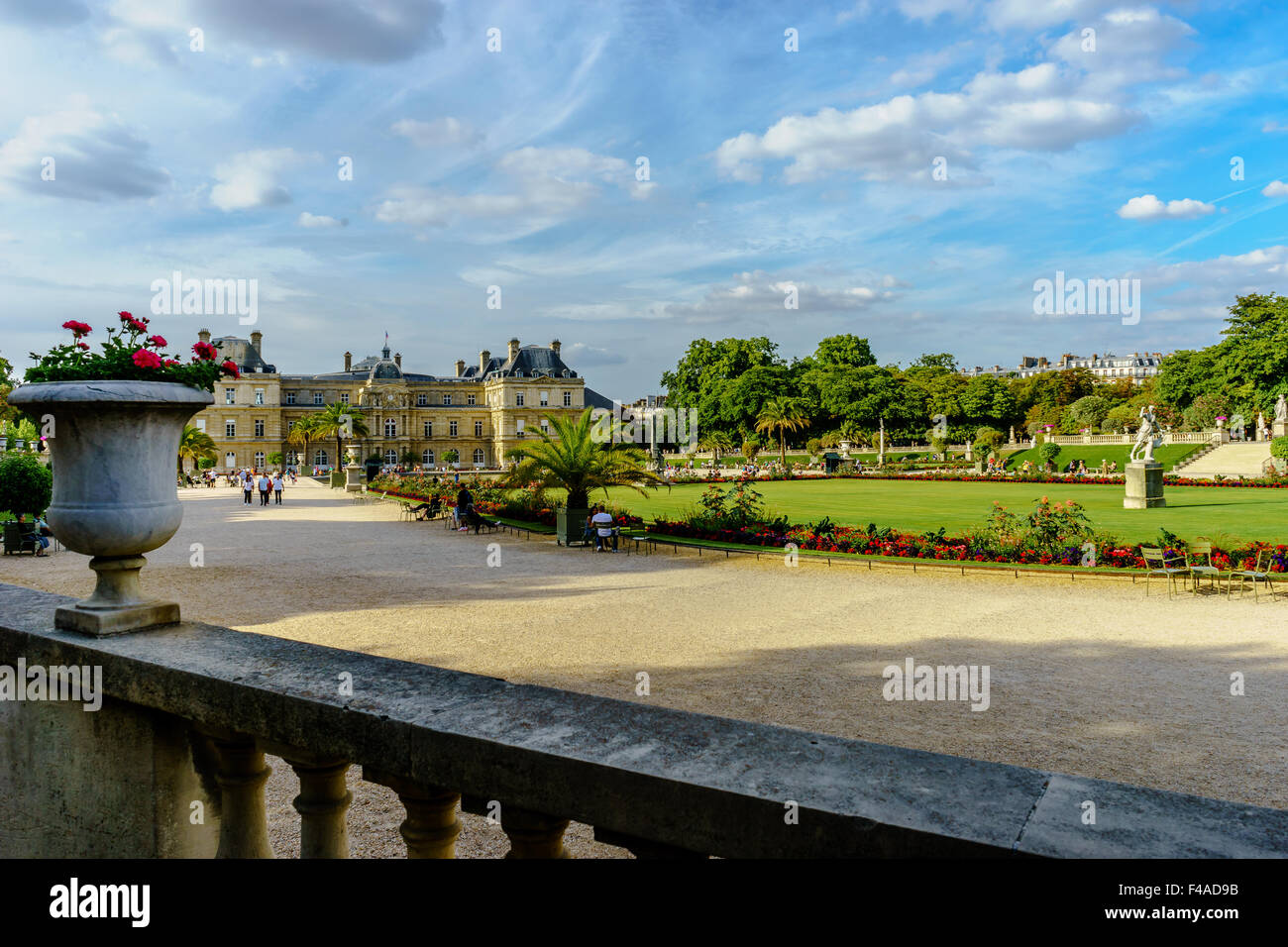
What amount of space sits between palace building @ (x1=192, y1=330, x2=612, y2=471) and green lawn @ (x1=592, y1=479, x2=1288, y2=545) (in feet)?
169

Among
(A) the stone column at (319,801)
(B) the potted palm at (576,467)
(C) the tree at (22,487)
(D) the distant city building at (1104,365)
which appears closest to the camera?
(A) the stone column at (319,801)

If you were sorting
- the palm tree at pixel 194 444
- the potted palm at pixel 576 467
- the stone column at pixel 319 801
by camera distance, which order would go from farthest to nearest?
the palm tree at pixel 194 444 < the potted palm at pixel 576 467 < the stone column at pixel 319 801

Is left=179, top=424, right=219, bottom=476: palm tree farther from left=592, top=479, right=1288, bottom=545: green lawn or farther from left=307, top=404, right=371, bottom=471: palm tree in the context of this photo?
left=592, top=479, right=1288, bottom=545: green lawn

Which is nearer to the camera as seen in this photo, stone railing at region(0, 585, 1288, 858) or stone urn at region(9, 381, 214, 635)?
stone railing at region(0, 585, 1288, 858)

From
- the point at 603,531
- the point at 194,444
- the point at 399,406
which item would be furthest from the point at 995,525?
the point at 399,406

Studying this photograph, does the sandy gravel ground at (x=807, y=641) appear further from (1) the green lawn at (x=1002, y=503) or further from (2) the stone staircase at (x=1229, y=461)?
(2) the stone staircase at (x=1229, y=461)

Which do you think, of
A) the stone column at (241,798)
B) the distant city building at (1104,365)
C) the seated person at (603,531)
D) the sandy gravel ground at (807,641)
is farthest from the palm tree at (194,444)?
Answer: the distant city building at (1104,365)

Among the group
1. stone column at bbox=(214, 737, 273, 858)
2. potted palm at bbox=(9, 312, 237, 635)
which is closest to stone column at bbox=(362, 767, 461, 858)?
stone column at bbox=(214, 737, 273, 858)

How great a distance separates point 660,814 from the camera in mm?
1765

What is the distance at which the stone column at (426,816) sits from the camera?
2.16m

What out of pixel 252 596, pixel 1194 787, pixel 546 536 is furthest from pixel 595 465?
pixel 1194 787

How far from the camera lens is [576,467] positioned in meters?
19.5

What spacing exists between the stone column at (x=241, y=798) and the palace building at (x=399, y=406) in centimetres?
8281

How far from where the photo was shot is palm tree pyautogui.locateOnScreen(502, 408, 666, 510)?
1953cm
